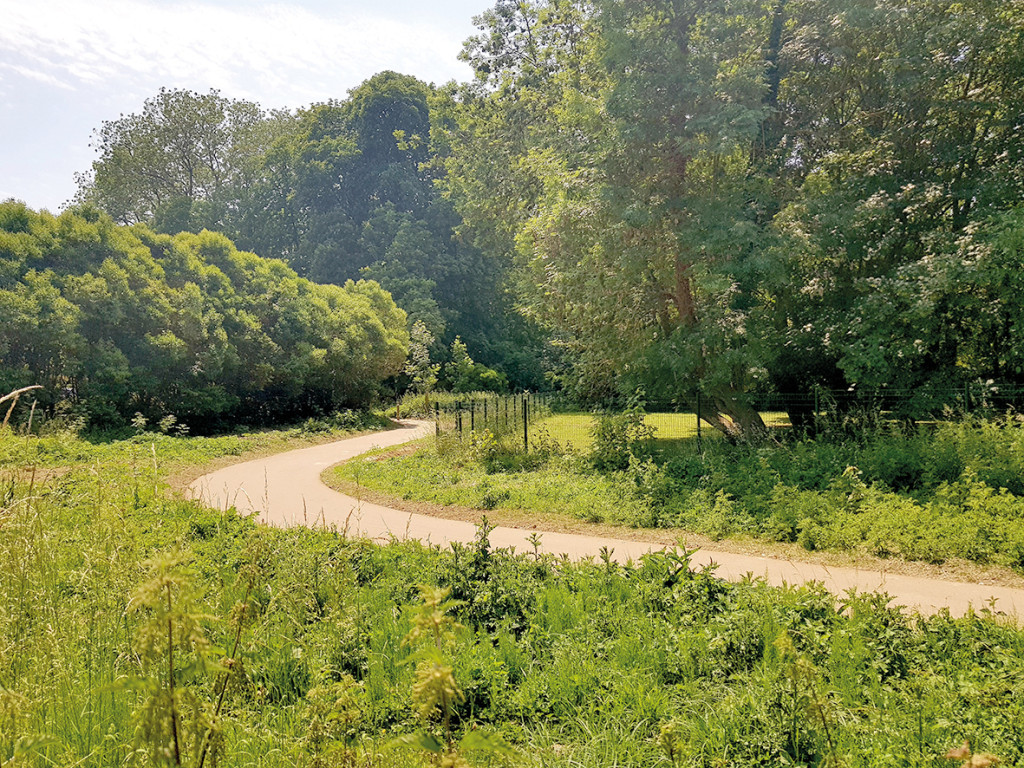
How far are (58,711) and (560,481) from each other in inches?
369

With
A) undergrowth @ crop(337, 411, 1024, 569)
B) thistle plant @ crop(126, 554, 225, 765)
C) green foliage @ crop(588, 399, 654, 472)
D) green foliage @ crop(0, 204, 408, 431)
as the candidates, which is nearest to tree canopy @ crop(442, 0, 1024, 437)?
green foliage @ crop(588, 399, 654, 472)

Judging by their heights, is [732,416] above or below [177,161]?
below

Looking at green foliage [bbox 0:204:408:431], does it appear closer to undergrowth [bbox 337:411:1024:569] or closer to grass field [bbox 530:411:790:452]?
undergrowth [bbox 337:411:1024:569]

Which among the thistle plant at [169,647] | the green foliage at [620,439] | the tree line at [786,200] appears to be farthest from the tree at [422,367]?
the thistle plant at [169,647]

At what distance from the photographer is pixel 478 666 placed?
13.2 feet

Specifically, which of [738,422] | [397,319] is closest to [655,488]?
[738,422]

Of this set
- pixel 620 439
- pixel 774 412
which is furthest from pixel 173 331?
pixel 774 412

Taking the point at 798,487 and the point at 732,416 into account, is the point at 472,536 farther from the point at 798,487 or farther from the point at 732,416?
the point at 732,416

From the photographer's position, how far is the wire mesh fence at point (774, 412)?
11945 mm

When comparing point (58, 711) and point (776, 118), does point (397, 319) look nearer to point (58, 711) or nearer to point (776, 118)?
point (776, 118)

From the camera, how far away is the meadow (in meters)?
2.63

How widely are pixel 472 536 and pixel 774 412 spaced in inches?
369

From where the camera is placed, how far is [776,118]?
15484mm

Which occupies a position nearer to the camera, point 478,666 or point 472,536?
point 478,666
